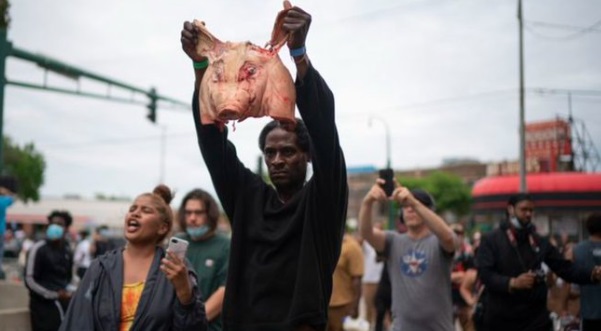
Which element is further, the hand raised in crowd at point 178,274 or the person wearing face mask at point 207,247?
the person wearing face mask at point 207,247

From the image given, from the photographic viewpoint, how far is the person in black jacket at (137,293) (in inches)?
132

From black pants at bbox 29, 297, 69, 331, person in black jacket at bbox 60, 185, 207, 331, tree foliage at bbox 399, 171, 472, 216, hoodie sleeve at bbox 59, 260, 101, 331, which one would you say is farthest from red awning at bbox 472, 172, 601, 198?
tree foliage at bbox 399, 171, 472, 216

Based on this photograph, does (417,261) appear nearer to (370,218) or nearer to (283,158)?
(370,218)

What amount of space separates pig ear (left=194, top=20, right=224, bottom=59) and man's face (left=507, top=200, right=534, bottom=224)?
4072mm

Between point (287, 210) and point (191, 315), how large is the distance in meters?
1.00

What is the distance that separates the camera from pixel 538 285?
562 centimetres

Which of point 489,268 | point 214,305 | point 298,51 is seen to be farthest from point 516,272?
point 298,51

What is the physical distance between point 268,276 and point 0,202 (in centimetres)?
514

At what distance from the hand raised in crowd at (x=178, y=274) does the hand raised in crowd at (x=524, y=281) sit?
327cm

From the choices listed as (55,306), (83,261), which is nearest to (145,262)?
(55,306)

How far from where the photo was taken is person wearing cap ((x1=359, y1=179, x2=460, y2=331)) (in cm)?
507

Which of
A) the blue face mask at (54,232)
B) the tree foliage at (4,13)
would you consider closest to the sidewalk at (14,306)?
the blue face mask at (54,232)

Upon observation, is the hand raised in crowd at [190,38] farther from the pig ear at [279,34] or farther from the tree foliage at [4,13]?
the tree foliage at [4,13]

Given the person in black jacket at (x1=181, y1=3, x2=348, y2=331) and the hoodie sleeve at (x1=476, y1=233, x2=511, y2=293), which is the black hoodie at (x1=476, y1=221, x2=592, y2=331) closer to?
the hoodie sleeve at (x1=476, y1=233, x2=511, y2=293)
